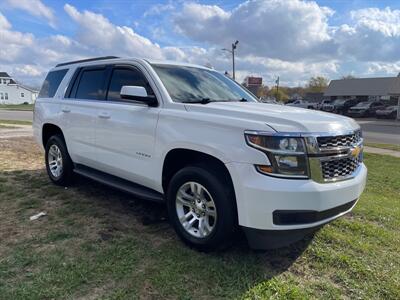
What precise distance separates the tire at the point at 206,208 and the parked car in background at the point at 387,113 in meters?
42.4

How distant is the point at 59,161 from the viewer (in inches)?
234

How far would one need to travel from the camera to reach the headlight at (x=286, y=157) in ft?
9.95

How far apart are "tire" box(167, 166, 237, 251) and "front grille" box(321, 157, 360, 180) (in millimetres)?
834

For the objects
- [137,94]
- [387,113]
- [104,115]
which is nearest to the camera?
[137,94]

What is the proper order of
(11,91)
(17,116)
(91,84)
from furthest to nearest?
(11,91)
(17,116)
(91,84)

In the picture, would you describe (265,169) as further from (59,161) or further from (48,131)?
(48,131)

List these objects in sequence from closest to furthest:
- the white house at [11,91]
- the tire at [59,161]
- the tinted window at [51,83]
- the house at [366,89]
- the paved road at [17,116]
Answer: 1. the tire at [59,161]
2. the tinted window at [51,83]
3. the paved road at [17,116]
4. the house at [366,89]
5. the white house at [11,91]

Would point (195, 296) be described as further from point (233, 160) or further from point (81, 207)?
point (81, 207)

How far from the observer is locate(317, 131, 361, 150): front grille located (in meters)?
3.14

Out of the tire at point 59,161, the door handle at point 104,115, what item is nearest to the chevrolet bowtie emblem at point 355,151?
the door handle at point 104,115

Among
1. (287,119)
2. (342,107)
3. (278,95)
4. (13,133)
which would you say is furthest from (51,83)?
(278,95)

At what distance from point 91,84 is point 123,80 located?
2.69 ft

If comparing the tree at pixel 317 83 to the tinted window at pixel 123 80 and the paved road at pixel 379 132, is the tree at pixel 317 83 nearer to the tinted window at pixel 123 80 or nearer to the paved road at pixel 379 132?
the paved road at pixel 379 132

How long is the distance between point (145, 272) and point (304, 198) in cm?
153
